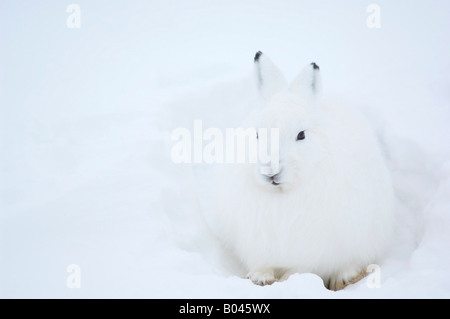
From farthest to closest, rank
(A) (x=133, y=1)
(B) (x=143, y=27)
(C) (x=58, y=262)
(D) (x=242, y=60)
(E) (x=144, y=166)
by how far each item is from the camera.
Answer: (A) (x=133, y=1)
(B) (x=143, y=27)
(D) (x=242, y=60)
(E) (x=144, y=166)
(C) (x=58, y=262)

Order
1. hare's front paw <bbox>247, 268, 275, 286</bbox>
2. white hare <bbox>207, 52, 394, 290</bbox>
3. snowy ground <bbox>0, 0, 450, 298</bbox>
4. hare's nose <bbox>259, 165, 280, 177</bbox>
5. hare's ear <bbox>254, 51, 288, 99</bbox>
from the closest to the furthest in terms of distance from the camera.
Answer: snowy ground <bbox>0, 0, 450, 298</bbox>
hare's nose <bbox>259, 165, 280, 177</bbox>
white hare <bbox>207, 52, 394, 290</bbox>
hare's front paw <bbox>247, 268, 275, 286</bbox>
hare's ear <bbox>254, 51, 288, 99</bbox>

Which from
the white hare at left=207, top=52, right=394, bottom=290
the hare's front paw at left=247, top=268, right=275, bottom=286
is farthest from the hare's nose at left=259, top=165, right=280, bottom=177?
the hare's front paw at left=247, top=268, right=275, bottom=286

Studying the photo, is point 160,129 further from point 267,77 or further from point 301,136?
point 301,136

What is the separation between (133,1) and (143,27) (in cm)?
137

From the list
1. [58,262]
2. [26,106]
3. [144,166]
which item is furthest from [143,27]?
[58,262]

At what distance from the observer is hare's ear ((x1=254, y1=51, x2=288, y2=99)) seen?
11.1ft

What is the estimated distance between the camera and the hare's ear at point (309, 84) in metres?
3.28

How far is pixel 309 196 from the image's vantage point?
315 centimetres

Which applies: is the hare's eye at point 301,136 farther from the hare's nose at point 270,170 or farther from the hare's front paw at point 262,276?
the hare's front paw at point 262,276

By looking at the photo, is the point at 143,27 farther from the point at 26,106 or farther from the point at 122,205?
the point at 122,205

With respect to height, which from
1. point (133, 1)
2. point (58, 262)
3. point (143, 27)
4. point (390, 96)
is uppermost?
point (133, 1)

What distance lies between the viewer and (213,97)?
5.62 metres

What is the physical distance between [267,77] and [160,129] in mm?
1820

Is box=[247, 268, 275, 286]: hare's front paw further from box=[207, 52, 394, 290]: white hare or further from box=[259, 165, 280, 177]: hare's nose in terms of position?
box=[259, 165, 280, 177]: hare's nose
